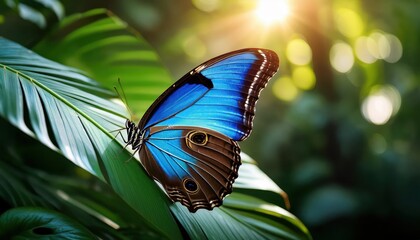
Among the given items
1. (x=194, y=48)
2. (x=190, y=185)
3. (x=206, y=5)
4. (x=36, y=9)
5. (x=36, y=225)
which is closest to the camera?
(x=36, y=225)

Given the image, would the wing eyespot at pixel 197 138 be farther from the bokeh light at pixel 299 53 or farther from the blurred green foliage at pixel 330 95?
the bokeh light at pixel 299 53

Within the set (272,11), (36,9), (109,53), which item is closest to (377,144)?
(272,11)

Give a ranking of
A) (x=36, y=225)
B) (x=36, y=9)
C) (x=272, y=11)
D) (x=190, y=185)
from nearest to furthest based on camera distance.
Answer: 1. (x=36, y=225)
2. (x=190, y=185)
3. (x=36, y=9)
4. (x=272, y=11)

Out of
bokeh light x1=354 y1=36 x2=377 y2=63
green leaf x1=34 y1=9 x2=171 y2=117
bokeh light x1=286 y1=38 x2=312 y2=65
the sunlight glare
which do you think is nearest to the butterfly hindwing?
green leaf x1=34 y1=9 x2=171 y2=117

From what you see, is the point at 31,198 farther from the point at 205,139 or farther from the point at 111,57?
the point at 111,57

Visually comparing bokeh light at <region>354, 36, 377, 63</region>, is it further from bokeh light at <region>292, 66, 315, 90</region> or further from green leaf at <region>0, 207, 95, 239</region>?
green leaf at <region>0, 207, 95, 239</region>

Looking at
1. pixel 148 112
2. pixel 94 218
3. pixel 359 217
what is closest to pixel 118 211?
pixel 94 218

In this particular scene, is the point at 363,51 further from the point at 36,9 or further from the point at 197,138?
the point at 197,138
